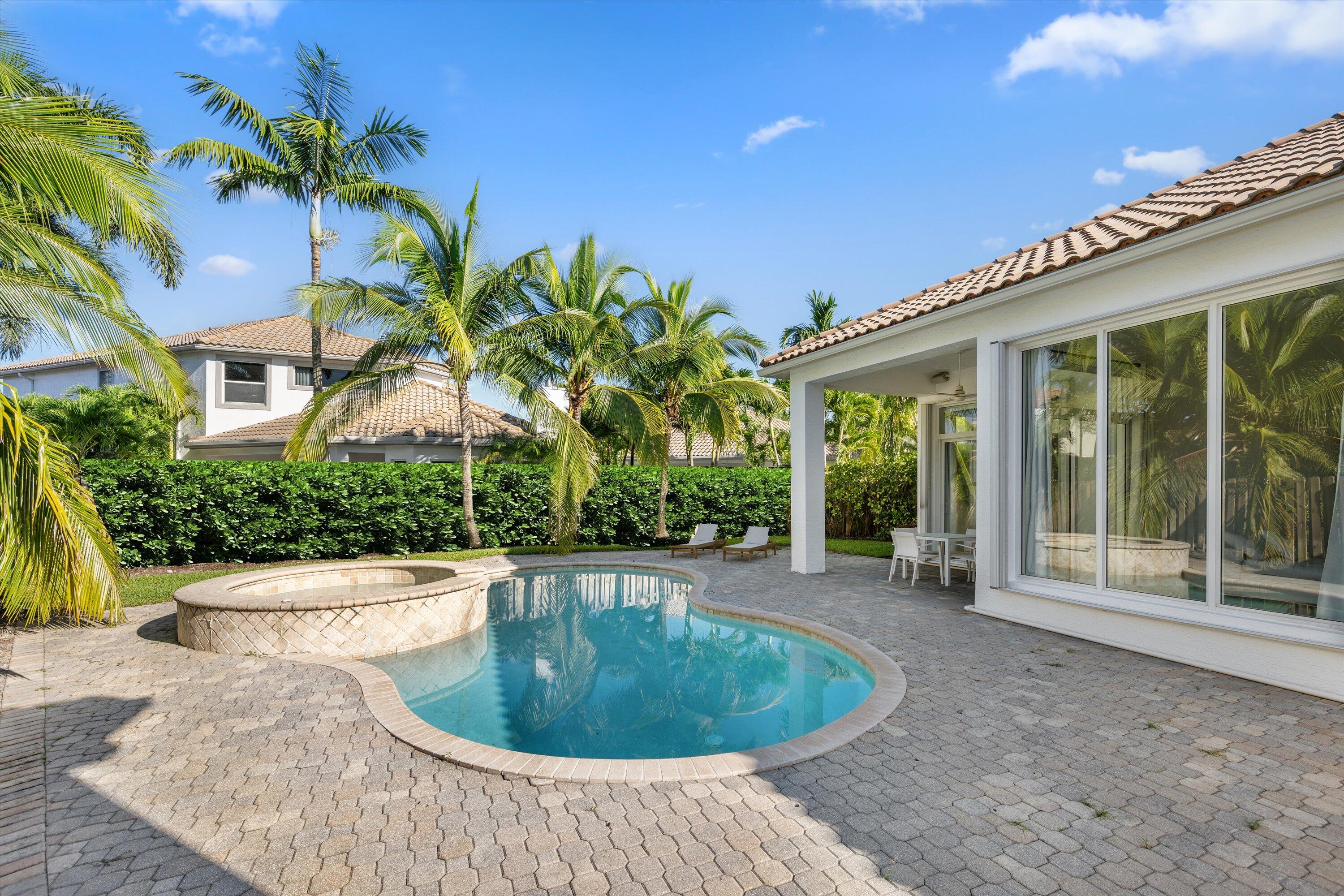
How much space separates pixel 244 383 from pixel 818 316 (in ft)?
81.0

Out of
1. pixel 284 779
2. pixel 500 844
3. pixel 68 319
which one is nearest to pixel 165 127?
pixel 68 319

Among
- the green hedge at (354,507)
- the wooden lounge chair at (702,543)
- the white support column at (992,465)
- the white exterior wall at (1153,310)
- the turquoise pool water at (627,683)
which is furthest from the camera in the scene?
the wooden lounge chair at (702,543)

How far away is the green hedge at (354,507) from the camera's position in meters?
13.2

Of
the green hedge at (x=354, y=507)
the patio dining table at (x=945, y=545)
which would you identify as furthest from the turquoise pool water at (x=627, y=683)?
the green hedge at (x=354, y=507)

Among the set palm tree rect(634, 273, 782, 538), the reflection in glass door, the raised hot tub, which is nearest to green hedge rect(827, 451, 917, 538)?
the reflection in glass door

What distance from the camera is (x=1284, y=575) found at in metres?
5.80

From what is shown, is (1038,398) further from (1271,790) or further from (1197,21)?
(1197,21)

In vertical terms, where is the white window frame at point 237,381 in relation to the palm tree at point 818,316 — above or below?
below

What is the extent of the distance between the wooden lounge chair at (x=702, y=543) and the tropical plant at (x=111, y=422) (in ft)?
52.1

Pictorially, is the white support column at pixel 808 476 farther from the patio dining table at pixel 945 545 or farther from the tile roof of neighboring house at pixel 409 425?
the tile roof of neighboring house at pixel 409 425

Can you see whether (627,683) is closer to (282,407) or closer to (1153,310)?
(1153,310)

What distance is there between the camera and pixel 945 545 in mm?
11453

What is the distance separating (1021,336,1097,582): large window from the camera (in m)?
7.56

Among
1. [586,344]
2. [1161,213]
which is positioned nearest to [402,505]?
[586,344]
